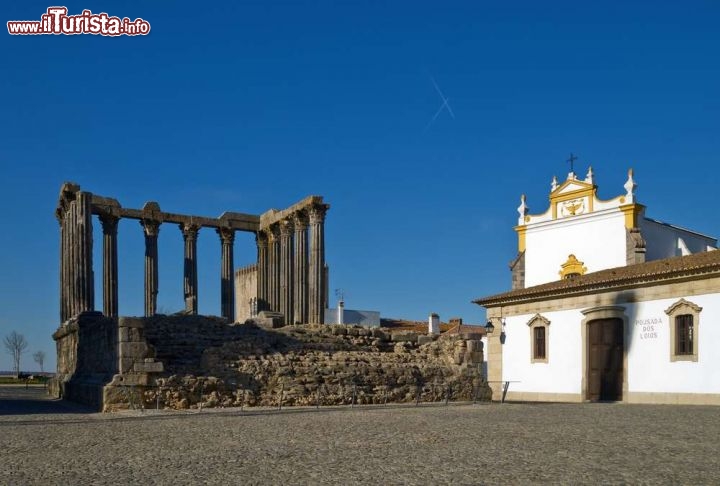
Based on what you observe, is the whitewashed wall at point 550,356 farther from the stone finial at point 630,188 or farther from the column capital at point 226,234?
the column capital at point 226,234

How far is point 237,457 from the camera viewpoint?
918 centimetres

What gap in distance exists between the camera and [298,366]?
2020 cm

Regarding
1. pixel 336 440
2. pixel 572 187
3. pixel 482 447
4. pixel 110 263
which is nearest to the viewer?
pixel 482 447

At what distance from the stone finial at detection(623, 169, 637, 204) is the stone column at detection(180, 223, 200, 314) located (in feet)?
65.8

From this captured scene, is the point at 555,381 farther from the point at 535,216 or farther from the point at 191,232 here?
the point at 191,232

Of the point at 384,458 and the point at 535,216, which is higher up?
the point at 535,216

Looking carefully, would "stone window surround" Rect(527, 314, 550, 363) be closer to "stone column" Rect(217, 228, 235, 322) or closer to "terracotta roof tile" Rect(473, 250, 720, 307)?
"terracotta roof tile" Rect(473, 250, 720, 307)

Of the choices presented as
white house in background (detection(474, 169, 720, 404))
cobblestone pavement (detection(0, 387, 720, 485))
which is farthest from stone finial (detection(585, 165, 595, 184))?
cobblestone pavement (detection(0, 387, 720, 485))

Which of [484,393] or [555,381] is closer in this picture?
[484,393]

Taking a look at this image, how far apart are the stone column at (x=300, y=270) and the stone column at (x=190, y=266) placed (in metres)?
6.13

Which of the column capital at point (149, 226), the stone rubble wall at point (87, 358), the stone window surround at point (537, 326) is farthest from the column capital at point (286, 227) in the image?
the stone window surround at point (537, 326)

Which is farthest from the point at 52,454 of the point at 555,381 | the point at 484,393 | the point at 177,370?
the point at 555,381

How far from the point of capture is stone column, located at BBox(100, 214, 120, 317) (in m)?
31.2

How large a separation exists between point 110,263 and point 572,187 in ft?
73.9
